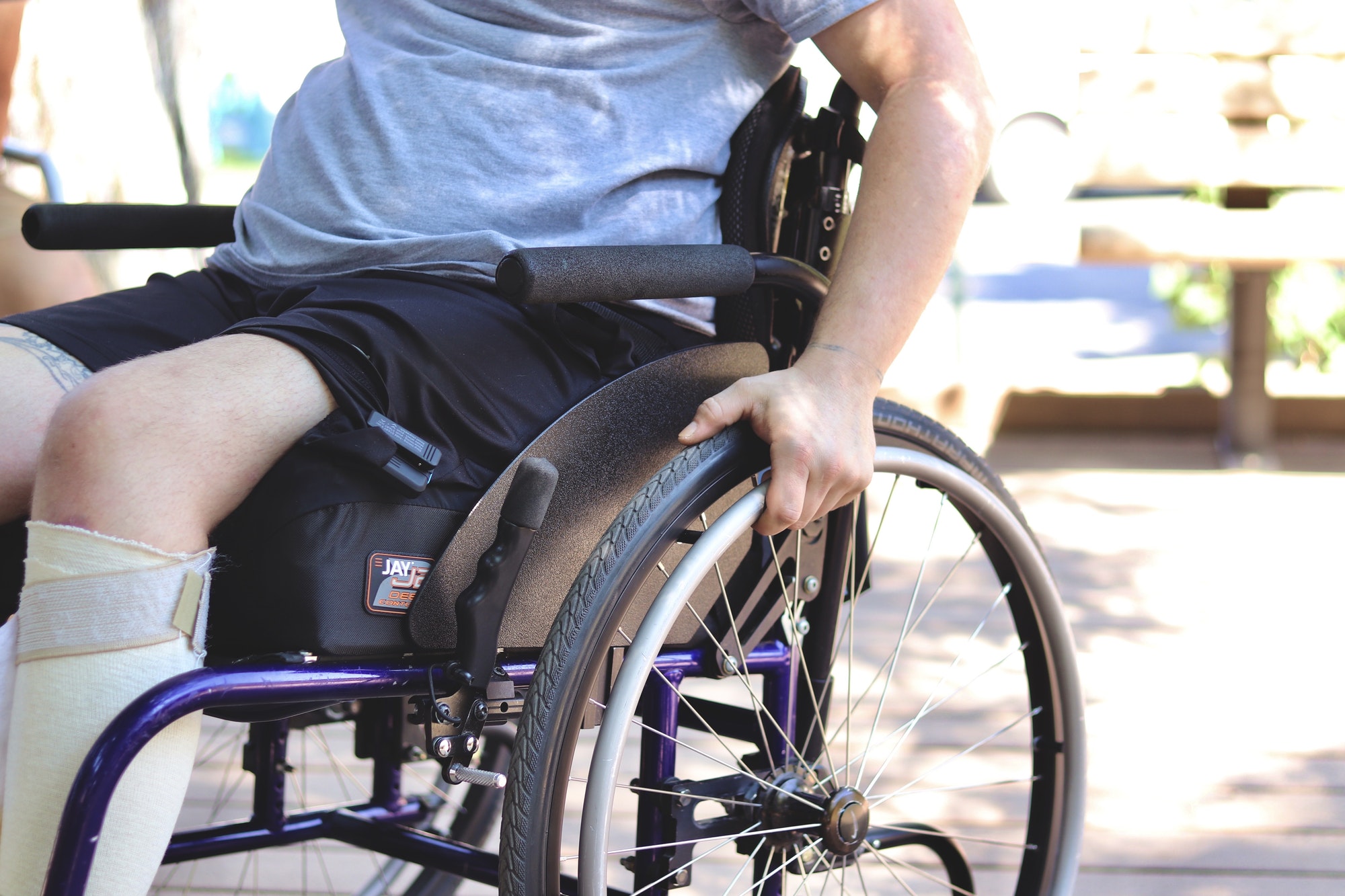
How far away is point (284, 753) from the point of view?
1.25 meters

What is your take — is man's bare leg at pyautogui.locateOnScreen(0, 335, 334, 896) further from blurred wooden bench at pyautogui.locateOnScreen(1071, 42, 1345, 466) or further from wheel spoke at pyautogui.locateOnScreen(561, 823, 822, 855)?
blurred wooden bench at pyautogui.locateOnScreen(1071, 42, 1345, 466)

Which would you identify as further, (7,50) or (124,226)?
(7,50)

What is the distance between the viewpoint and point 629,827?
1.79 metres

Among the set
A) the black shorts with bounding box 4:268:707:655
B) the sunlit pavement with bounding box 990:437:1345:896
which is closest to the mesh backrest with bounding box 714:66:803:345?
the black shorts with bounding box 4:268:707:655

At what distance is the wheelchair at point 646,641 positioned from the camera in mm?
836

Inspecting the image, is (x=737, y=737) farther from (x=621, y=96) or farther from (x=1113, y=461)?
(x=1113, y=461)

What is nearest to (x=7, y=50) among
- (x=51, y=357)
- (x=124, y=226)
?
(x=124, y=226)

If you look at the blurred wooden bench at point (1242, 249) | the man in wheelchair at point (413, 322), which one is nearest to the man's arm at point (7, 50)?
the man in wheelchair at point (413, 322)

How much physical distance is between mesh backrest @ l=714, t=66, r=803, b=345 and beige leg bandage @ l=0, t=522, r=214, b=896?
0.51 metres

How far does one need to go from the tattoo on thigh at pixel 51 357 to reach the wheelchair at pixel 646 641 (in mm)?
202

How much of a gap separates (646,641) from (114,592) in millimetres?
326

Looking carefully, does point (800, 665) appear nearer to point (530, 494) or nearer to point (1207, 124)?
point (530, 494)

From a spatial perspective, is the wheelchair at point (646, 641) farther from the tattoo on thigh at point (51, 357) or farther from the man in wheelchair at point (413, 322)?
the tattoo on thigh at point (51, 357)

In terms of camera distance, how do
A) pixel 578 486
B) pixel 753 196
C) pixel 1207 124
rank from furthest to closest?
pixel 1207 124 → pixel 753 196 → pixel 578 486
